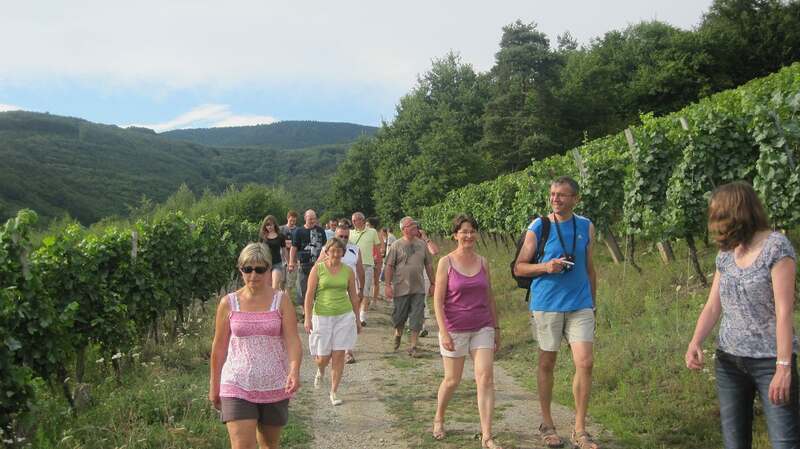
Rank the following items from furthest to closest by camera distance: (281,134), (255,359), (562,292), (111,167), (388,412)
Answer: (281,134), (111,167), (388,412), (562,292), (255,359)

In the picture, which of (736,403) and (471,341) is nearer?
(736,403)

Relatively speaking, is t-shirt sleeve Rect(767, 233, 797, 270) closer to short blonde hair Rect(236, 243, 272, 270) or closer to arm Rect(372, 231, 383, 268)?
short blonde hair Rect(236, 243, 272, 270)

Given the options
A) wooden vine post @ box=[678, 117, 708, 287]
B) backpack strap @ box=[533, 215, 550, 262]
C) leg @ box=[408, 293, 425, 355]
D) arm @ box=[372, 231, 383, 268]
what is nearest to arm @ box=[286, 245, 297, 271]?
arm @ box=[372, 231, 383, 268]

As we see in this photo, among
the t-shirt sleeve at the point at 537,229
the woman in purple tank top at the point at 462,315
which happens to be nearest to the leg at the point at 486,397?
the woman in purple tank top at the point at 462,315

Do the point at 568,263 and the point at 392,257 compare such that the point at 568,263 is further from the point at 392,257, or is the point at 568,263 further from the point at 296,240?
the point at 296,240

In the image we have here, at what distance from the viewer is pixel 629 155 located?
9.95 meters

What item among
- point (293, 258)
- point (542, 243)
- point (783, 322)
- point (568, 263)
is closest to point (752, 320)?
point (783, 322)

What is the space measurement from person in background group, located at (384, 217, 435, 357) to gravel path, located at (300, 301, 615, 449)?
476 mm

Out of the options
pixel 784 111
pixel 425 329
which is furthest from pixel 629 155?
pixel 425 329

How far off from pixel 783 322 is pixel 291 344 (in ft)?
8.31

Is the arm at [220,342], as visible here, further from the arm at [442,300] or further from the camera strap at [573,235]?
the camera strap at [573,235]

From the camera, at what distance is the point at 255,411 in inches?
144

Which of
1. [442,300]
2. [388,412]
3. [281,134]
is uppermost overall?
[281,134]

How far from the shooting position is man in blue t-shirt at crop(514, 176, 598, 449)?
4.36 metres
